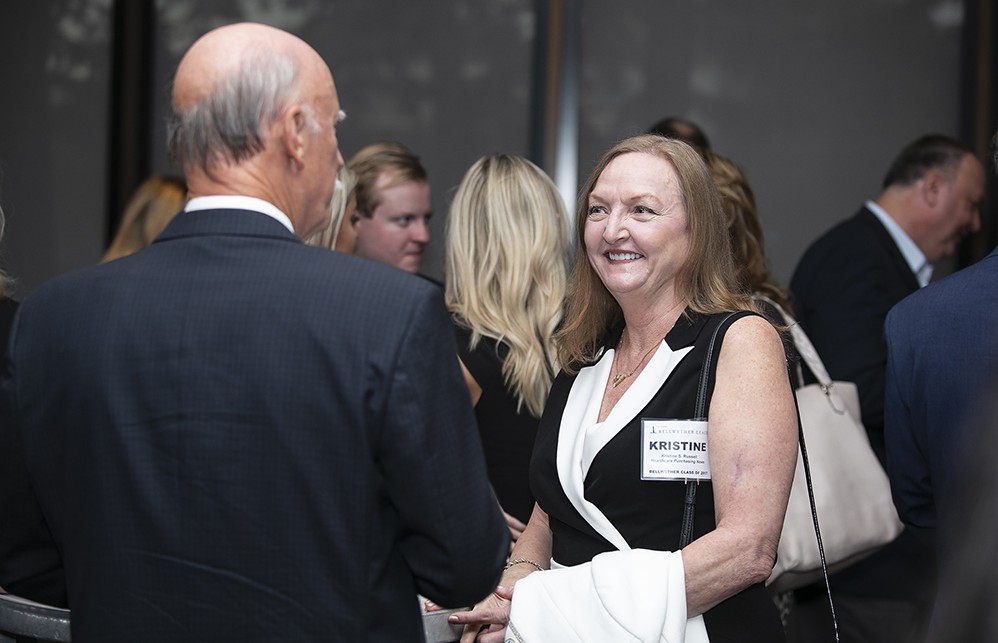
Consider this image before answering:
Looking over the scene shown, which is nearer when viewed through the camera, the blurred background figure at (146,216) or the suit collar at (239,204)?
the suit collar at (239,204)

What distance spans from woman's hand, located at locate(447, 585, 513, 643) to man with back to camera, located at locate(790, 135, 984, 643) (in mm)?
1297

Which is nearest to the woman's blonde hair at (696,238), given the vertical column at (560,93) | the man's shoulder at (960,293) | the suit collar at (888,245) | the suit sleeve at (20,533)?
the man's shoulder at (960,293)

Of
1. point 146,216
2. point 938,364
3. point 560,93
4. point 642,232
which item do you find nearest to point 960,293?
point 938,364

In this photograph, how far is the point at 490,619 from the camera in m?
1.97

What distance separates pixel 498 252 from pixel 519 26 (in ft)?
8.73

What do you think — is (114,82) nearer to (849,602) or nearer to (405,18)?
(405,18)

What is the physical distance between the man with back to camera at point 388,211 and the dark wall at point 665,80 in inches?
52.1

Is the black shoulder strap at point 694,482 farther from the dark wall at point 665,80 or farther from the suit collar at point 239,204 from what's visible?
the dark wall at point 665,80

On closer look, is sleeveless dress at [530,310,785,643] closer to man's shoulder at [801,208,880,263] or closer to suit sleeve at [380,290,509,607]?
suit sleeve at [380,290,509,607]

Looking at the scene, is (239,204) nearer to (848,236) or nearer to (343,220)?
(343,220)

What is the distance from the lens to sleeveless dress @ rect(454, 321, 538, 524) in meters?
2.74

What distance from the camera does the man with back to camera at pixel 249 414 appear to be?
1395 mm

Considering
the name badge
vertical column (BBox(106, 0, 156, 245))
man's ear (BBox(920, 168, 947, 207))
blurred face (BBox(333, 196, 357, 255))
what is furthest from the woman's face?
vertical column (BBox(106, 0, 156, 245))

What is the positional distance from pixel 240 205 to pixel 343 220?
1991mm
